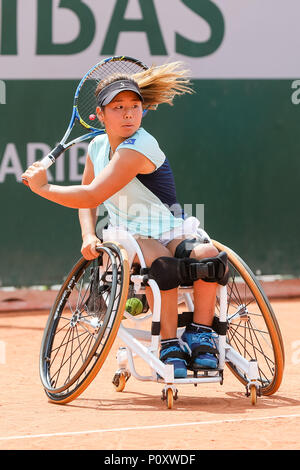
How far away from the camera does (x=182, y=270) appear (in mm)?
3674

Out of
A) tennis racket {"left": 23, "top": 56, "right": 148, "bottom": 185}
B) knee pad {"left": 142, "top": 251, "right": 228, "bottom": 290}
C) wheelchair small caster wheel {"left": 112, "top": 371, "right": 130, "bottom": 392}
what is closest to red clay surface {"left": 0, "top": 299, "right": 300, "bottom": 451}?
wheelchair small caster wheel {"left": 112, "top": 371, "right": 130, "bottom": 392}

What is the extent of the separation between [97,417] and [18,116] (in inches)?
157

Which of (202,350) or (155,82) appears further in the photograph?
(155,82)

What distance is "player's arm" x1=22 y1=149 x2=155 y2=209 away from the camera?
12.2 ft

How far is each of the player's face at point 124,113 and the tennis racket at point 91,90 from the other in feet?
1.07

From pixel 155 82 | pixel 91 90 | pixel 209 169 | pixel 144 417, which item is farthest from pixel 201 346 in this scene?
pixel 209 169

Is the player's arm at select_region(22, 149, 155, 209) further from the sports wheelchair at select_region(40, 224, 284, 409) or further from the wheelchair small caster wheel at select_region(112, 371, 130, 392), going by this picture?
the wheelchair small caster wheel at select_region(112, 371, 130, 392)

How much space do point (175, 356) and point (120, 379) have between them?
47 centimetres

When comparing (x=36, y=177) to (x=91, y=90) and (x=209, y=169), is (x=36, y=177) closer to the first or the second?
(x=91, y=90)

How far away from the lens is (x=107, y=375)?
15.1 feet

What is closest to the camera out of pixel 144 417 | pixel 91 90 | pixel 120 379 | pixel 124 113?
pixel 144 417

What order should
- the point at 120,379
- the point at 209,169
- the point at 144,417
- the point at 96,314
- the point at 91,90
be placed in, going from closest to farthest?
the point at 144,417 → the point at 96,314 → the point at 120,379 → the point at 91,90 → the point at 209,169
